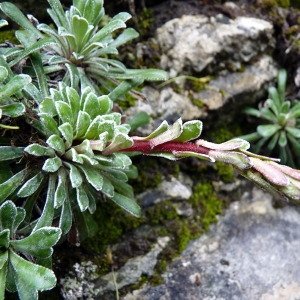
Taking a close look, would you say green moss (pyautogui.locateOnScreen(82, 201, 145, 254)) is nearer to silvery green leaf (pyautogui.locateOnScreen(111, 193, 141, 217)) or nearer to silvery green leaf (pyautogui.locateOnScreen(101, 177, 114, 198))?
silvery green leaf (pyautogui.locateOnScreen(111, 193, 141, 217))

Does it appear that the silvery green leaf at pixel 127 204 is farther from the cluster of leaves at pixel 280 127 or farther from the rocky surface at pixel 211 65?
the cluster of leaves at pixel 280 127

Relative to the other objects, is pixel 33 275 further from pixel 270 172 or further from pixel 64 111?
pixel 270 172

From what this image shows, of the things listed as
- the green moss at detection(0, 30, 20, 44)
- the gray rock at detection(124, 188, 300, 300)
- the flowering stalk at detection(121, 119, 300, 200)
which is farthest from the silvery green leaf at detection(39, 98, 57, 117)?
the gray rock at detection(124, 188, 300, 300)

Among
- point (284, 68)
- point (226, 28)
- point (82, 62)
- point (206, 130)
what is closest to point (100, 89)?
point (82, 62)

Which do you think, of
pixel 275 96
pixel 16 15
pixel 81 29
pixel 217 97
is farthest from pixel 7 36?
pixel 275 96

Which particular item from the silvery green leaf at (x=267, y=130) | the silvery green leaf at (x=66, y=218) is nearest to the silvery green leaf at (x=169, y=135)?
the silvery green leaf at (x=66, y=218)

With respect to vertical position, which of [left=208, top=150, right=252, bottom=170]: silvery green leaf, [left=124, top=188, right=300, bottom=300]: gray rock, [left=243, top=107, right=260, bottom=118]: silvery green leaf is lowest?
[left=124, top=188, right=300, bottom=300]: gray rock
